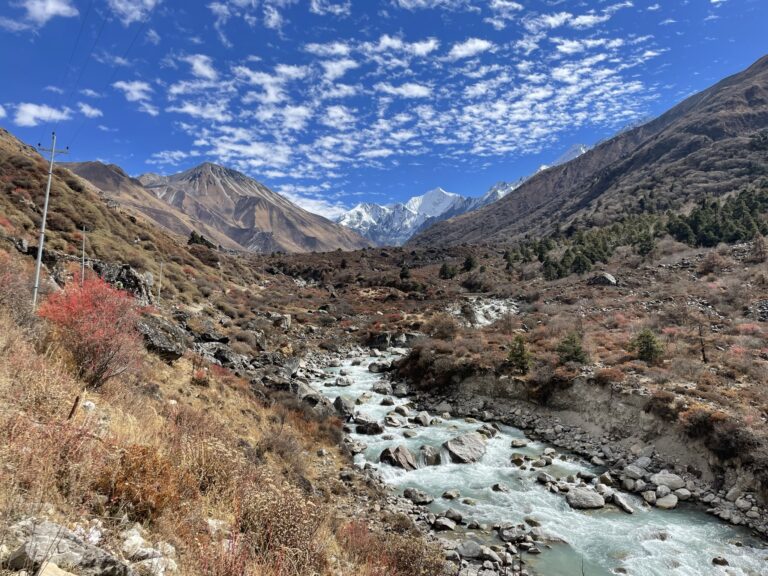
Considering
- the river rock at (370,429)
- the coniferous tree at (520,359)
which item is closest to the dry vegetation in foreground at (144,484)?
the river rock at (370,429)

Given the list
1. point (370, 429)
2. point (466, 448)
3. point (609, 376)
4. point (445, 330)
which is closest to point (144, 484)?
point (466, 448)

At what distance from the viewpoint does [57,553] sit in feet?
11.2

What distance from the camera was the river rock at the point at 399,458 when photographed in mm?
16250

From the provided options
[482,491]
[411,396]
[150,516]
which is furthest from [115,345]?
[411,396]

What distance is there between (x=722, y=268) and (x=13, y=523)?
52818 millimetres

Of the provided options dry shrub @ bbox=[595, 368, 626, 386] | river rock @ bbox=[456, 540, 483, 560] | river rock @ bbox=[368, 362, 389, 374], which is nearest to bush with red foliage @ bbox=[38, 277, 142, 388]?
river rock @ bbox=[456, 540, 483, 560]

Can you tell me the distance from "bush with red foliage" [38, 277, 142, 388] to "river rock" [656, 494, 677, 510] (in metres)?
16.5

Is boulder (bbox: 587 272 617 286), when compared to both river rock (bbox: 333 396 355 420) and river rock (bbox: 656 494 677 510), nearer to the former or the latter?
river rock (bbox: 333 396 355 420)

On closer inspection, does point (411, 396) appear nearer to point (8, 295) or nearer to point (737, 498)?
point (737, 498)

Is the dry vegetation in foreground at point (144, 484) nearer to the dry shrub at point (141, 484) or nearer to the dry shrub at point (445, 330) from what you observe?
the dry shrub at point (141, 484)

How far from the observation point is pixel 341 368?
3259 cm

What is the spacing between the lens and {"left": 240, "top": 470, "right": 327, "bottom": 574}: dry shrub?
206 inches

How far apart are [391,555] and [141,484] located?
4901 millimetres

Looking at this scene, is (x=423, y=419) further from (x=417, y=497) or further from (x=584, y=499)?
(x=584, y=499)
